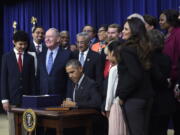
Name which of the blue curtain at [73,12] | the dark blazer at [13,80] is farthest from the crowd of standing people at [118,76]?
the blue curtain at [73,12]

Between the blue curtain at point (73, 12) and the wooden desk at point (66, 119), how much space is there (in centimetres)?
324

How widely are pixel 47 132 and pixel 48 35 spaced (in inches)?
45.6

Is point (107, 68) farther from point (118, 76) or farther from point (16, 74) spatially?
point (118, 76)

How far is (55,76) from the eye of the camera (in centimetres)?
465

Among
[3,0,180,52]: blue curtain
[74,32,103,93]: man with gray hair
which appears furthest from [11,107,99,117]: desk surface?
[3,0,180,52]: blue curtain

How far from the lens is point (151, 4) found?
6.86 m

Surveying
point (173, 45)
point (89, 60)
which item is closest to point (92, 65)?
point (89, 60)

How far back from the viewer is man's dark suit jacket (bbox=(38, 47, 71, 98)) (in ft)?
15.3

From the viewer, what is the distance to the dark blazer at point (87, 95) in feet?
13.3

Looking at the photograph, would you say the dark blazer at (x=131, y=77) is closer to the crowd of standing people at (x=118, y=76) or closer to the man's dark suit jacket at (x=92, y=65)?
the crowd of standing people at (x=118, y=76)

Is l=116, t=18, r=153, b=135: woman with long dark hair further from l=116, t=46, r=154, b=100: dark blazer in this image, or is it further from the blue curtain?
the blue curtain

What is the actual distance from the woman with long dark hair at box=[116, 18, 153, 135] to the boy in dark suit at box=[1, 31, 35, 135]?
5.16 feet

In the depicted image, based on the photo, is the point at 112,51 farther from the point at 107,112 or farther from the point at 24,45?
the point at 24,45

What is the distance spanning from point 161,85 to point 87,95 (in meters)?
0.80
